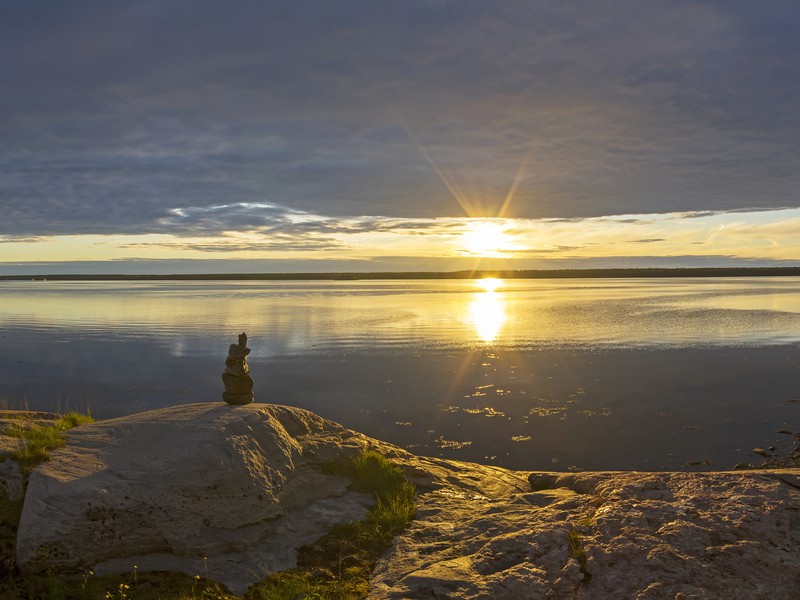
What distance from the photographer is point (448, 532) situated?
337 inches

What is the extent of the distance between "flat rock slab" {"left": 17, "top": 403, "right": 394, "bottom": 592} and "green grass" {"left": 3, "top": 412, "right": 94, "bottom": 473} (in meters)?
0.21

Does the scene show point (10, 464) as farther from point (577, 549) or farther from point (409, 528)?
point (577, 549)

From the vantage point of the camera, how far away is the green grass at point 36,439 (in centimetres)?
884

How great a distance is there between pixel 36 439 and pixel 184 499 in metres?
3.14

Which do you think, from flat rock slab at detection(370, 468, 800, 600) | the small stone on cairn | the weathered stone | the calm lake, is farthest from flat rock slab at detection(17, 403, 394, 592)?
the calm lake

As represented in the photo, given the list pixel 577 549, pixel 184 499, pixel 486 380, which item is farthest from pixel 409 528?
pixel 486 380

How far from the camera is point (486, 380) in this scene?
22656 millimetres

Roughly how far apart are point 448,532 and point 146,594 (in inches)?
159

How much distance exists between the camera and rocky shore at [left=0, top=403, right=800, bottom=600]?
696 centimetres

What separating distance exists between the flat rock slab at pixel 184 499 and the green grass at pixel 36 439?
213 millimetres

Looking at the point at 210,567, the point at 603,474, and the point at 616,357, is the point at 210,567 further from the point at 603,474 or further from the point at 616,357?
the point at 616,357

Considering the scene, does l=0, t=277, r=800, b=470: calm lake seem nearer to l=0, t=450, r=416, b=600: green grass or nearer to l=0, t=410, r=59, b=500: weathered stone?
l=0, t=450, r=416, b=600: green grass

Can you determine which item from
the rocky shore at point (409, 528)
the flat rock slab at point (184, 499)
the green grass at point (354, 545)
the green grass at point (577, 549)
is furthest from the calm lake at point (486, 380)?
the green grass at point (577, 549)

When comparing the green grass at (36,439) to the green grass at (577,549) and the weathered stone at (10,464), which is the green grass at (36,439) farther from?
the green grass at (577,549)
